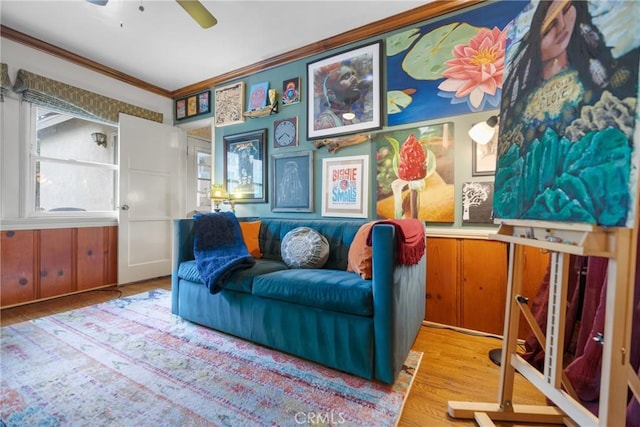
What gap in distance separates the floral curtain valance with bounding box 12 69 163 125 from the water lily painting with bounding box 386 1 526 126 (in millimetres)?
3171

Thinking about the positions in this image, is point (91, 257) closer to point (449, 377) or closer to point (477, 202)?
point (449, 377)

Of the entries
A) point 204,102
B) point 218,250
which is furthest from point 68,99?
point 218,250

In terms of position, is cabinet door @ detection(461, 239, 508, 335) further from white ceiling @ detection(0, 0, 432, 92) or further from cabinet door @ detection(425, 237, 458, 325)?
white ceiling @ detection(0, 0, 432, 92)

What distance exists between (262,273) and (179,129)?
305 cm

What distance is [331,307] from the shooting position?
5.03 ft

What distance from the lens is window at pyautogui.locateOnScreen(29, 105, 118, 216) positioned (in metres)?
2.79

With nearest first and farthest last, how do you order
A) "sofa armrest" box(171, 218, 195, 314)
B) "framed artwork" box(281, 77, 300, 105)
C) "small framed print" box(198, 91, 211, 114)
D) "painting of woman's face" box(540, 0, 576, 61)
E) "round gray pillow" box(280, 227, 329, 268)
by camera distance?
"painting of woman's face" box(540, 0, 576, 61), "round gray pillow" box(280, 227, 329, 268), "sofa armrest" box(171, 218, 195, 314), "framed artwork" box(281, 77, 300, 105), "small framed print" box(198, 91, 211, 114)

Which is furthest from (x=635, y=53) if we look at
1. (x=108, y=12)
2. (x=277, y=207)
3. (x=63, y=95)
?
(x=63, y=95)

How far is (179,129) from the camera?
3.90 metres

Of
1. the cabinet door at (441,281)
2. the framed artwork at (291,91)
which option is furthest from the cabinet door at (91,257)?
the cabinet door at (441,281)

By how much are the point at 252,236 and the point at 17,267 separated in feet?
7.40

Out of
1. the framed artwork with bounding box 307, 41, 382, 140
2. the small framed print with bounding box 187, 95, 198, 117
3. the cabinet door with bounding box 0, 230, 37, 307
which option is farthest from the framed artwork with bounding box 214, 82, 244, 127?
the cabinet door with bounding box 0, 230, 37, 307

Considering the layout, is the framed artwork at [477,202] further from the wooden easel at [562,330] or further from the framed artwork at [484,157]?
the wooden easel at [562,330]

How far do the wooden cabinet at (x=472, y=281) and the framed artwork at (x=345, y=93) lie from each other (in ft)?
4.16
